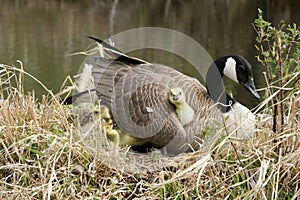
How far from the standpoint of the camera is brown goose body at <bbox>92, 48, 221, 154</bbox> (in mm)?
2666

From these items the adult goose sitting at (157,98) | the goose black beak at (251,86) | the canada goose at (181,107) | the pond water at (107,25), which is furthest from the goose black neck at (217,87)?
the pond water at (107,25)

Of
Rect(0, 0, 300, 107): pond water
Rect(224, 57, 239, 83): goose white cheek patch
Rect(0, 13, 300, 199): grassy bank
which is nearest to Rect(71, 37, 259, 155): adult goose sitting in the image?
Rect(224, 57, 239, 83): goose white cheek patch

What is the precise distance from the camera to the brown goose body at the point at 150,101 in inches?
105

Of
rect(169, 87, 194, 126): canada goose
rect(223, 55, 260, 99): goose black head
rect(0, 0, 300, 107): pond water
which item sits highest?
rect(223, 55, 260, 99): goose black head

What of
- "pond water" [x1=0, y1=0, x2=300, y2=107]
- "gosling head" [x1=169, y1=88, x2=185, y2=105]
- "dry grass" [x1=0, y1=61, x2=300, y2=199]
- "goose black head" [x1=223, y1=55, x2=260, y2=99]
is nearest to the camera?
"dry grass" [x1=0, y1=61, x2=300, y2=199]

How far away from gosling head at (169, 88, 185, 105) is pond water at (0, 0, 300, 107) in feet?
10.5

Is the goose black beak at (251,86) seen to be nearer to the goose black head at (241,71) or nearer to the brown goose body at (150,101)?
the goose black head at (241,71)

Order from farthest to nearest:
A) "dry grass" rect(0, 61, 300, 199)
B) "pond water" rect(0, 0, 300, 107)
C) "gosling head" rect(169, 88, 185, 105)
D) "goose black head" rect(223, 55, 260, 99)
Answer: "pond water" rect(0, 0, 300, 107)
"goose black head" rect(223, 55, 260, 99)
"gosling head" rect(169, 88, 185, 105)
"dry grass" rect(0, 61, 300, 199)

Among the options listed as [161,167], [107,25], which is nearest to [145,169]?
[161,167]

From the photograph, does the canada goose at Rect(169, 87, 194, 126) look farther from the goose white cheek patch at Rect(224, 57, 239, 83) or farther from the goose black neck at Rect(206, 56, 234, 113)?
the goose white cheek patch at Rect(224, 57, 239, 83)

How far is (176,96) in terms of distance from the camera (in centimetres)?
263

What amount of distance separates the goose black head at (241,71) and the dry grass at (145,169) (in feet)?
1.31

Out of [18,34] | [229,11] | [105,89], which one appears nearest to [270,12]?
[229,11]

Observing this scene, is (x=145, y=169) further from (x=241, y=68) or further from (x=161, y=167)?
(x=241, y=68)
